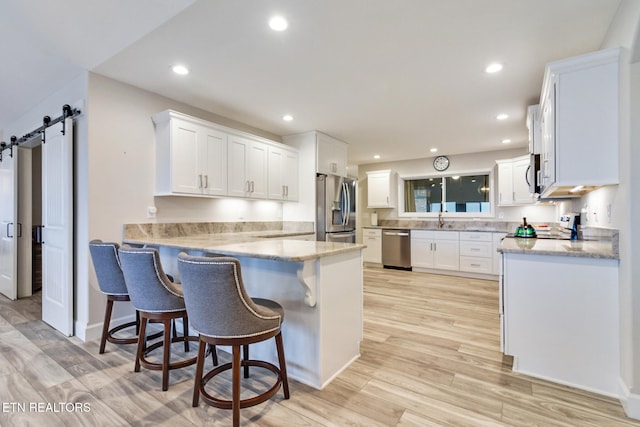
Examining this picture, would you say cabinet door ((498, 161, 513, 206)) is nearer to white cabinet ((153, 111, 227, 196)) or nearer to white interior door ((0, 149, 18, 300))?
white cabinet ((153, 111, 227, 196))

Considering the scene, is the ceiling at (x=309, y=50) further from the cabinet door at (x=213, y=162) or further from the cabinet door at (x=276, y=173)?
the cabinet door at (x=276, y=173)

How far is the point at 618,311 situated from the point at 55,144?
4.77 meters

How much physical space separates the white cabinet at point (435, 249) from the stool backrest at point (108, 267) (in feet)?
17.0

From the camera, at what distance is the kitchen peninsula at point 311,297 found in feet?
6.36

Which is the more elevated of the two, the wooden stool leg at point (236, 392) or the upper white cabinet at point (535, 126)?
the upper white cabinet at point (535, 126)

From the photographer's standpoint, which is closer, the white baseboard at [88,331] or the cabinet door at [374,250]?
the white baseboard at [88,331]

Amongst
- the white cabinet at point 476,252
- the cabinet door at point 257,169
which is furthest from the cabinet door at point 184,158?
the white cabinet at point 476,252

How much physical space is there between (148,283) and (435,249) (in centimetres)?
525

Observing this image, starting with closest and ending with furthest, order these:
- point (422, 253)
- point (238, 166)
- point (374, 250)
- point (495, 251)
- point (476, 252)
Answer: point (238, 166)
point (495, 251)
point (476, 252)
point (422, 253)
point (374, 250)

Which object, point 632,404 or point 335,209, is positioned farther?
point 335,209

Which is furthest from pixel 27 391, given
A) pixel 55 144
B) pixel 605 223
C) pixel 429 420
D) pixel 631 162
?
pixel 605 223

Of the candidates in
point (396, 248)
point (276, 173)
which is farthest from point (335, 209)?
point (396, 248)

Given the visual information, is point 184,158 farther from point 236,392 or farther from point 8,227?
point 8,227

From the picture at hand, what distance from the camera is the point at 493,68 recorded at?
265 cm
